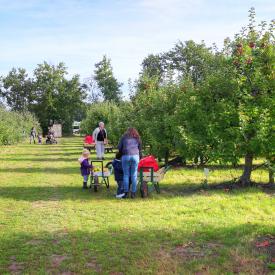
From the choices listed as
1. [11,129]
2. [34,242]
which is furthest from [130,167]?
[11,129]

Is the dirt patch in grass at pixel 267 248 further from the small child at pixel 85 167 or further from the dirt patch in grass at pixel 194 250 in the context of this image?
the small child at pixel 85 167

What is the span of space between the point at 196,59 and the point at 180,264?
6896cm

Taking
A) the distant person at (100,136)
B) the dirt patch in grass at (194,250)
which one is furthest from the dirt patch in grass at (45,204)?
the distant person at (100,136)

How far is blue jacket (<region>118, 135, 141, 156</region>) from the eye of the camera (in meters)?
Result: 10.6

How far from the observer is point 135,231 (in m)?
7.27

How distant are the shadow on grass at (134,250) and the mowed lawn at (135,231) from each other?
13 mm

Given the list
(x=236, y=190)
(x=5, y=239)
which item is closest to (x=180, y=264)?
(x=5, y=239)

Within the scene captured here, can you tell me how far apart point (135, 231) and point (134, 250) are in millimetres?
1017

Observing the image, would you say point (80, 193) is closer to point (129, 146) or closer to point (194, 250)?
point (129, 146)

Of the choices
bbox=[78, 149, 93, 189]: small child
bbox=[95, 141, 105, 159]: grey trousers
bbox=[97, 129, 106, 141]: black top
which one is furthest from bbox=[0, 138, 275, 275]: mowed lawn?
bbox=[95, 141, 105, 159]: grey trousers

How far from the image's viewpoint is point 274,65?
1091 centimetres

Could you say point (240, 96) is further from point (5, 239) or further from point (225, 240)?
point (5, 239)

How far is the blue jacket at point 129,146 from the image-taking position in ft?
34.8

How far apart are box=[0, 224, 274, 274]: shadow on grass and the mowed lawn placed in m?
0.01
